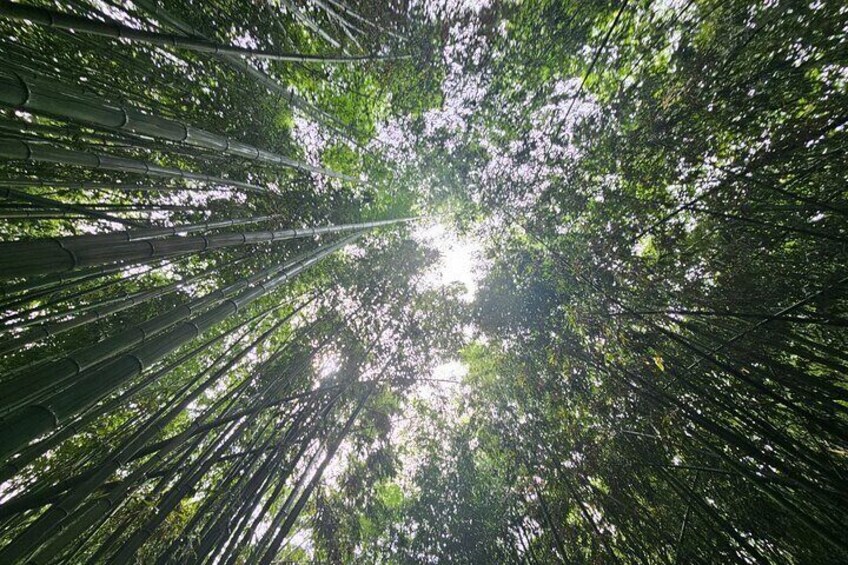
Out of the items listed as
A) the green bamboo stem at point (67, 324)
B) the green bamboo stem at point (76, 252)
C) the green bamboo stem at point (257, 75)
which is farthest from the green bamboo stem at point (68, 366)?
the green bamboo stem at point (257, 75)

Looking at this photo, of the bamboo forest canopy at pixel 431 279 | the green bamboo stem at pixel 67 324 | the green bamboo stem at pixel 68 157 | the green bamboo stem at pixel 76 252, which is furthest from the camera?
the bamboo forest canopy at pixel 431 279

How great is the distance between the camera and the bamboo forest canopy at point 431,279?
1.76 meters

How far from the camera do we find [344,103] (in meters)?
4.11

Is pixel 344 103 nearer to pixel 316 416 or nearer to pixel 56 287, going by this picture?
pixel 56 287

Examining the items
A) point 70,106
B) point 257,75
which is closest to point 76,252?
point 70,106

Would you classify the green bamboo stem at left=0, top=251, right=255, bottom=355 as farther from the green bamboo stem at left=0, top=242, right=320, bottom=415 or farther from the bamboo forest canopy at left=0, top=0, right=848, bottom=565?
the green bamboo stem at left=0, top=242, right=320, bottom=415

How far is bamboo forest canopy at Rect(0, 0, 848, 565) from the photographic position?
1.76m

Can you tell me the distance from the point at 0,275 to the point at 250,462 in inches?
84.4

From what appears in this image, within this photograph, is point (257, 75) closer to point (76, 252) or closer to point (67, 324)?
point (67, 324)

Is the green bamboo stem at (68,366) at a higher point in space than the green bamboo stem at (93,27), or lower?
lower

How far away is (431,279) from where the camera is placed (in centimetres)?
535

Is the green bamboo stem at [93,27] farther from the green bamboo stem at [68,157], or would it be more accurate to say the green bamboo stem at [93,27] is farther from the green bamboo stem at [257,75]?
the green bamboo stem at [257,75]

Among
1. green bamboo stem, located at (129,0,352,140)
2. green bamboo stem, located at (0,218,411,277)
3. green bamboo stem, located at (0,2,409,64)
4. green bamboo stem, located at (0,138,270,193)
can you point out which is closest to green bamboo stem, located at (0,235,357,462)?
green bamboo stem, located at (0,218,411,277)

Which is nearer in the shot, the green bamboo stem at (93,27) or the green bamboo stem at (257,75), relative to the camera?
the green bamboo stem at (93,27)
